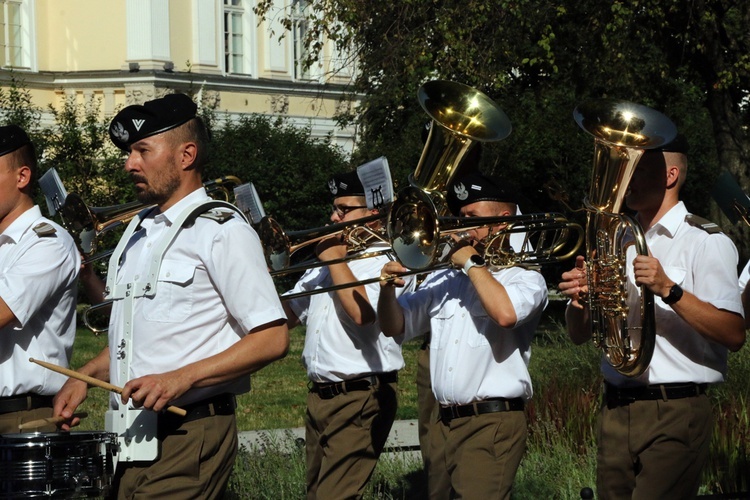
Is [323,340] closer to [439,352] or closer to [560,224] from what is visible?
[439,352]

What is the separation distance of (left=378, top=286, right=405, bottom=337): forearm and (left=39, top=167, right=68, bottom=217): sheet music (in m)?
1.93

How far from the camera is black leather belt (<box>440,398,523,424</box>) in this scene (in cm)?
570

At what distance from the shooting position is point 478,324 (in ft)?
19.0

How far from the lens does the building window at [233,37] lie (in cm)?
3891

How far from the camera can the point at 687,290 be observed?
532 centimetres

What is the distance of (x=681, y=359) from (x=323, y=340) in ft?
7.12

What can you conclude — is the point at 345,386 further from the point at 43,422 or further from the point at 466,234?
the point at 43,422

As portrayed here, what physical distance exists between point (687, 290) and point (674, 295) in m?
0.33

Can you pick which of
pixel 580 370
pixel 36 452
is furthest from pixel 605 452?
pixel 580 370

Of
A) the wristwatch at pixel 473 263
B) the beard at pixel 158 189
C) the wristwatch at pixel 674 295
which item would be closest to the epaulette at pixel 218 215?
the beard at pixel 158 189

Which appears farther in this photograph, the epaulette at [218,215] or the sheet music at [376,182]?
the sheet music at [376,182]

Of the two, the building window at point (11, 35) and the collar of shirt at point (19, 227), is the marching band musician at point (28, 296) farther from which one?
the building window at point (11, 35)

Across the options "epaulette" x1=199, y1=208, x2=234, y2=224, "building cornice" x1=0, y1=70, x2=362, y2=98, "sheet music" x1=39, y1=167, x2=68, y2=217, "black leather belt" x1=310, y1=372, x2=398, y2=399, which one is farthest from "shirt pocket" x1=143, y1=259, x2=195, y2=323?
"building cornice" x1=0, y1=70, x2=362, y2=98

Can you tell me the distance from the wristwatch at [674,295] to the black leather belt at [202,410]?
1670 mm
